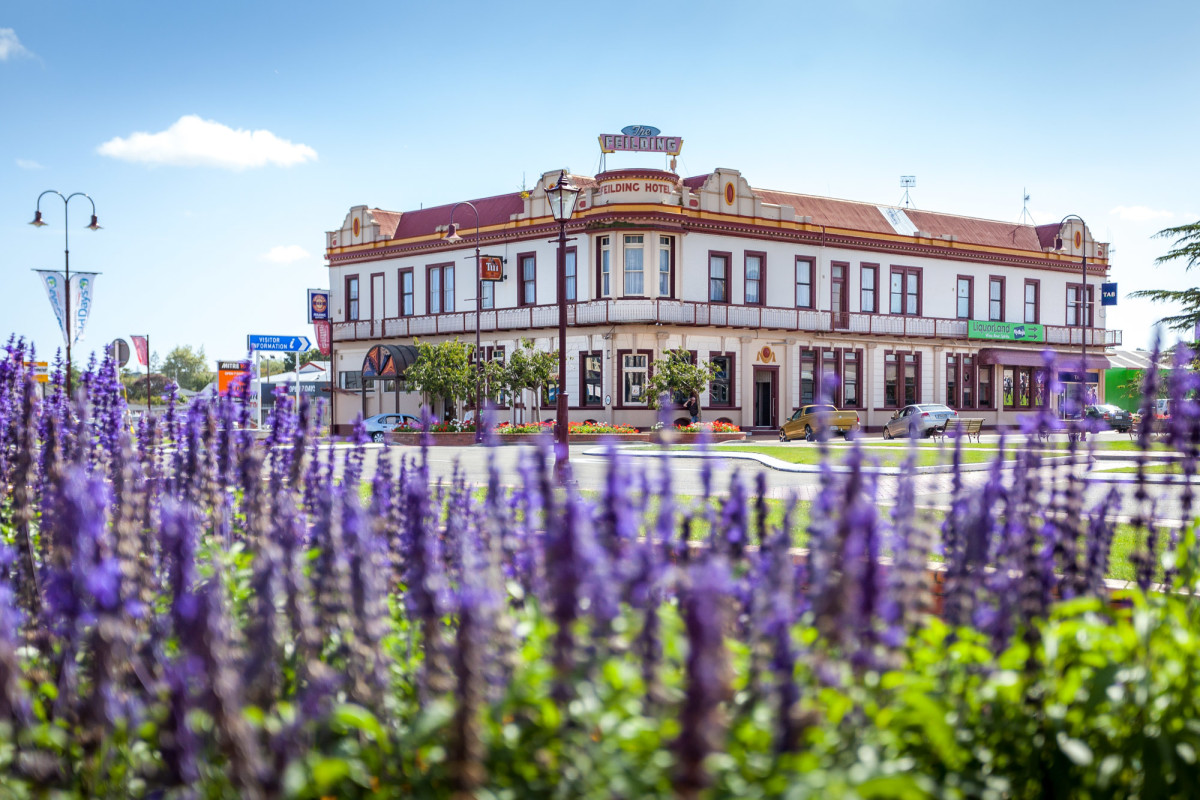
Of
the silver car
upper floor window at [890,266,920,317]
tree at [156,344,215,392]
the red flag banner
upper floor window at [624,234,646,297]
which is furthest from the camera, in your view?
tree at [156,344,215,392]

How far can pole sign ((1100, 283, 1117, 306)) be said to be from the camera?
170 ft

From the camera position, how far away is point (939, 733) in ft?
7.43

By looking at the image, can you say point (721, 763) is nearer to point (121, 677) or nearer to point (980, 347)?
point (121, 677)

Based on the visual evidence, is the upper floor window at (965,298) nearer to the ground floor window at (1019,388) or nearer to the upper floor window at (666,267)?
the ground floor window at (1019,388)

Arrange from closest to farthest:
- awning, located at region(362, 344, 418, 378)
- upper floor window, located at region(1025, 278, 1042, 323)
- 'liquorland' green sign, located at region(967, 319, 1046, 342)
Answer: awning, located at region(362, 344, 418, 378), 'liquorland' green sign, located at region(967, 319, 1046, 342), upper floor window, located at region(1025, 278, 1042, 323)

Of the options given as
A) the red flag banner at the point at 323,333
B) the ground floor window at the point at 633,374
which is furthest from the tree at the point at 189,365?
the ground floor window at the point at 633,374

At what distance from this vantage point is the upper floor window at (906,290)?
45.8 metres

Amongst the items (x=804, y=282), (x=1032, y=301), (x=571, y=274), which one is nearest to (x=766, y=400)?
(x=804, y=282)

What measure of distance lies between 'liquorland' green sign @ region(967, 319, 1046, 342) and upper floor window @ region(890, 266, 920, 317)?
10.2 ft

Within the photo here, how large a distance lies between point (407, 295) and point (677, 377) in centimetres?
1609

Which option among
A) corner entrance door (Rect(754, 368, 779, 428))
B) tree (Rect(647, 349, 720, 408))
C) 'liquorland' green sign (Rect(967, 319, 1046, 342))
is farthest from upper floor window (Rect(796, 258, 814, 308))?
'liquorland' green sign (Rect(967, 319, 1046, 342))

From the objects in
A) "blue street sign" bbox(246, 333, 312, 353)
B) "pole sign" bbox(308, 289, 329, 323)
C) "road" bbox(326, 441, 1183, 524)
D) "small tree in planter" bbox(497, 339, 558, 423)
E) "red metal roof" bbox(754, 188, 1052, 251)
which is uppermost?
"red metal roof" bbox(754, 188, 1052, 251)

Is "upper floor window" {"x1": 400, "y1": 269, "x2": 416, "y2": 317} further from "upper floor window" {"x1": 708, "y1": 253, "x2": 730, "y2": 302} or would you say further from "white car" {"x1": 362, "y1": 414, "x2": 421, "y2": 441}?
"upper floor window" {"x1": 708, "y1": 253, "x2": 730, "y2": 302}

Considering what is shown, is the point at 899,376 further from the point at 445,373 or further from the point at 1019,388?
the point at 445,373
